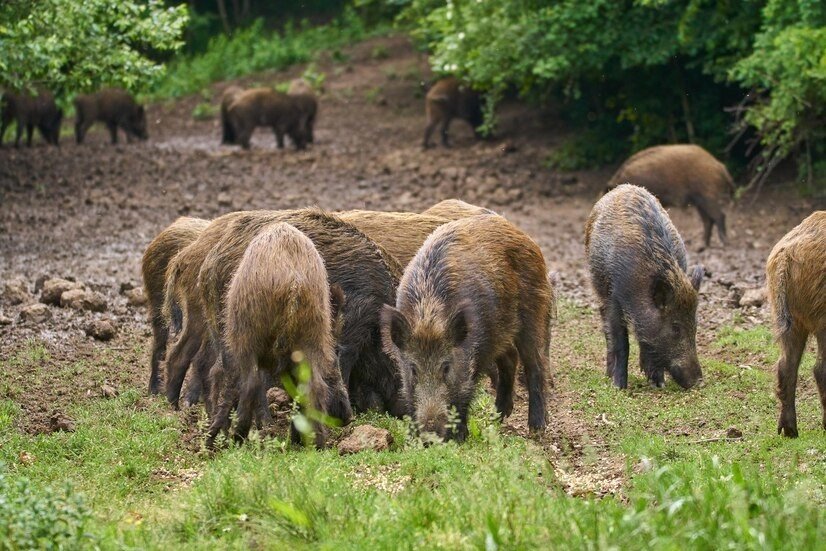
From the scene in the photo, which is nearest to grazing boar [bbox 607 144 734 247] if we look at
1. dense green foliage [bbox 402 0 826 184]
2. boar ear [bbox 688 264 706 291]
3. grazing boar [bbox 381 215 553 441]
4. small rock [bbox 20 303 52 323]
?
dense green foliage [bbox 402 0 826 184]

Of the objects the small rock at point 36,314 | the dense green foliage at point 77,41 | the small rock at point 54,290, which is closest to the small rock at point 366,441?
the small rock at point 36,314

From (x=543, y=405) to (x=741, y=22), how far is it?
36.2 feet

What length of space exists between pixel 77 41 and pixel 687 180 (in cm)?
770

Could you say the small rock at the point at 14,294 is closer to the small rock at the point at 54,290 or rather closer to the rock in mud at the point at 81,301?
the small rock at the point at 54,290

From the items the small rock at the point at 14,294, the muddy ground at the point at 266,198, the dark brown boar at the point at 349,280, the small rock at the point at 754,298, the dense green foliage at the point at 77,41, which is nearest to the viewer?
the dark brown boar at the point at 349,280

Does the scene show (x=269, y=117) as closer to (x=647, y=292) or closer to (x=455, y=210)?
(x=455, y=210)

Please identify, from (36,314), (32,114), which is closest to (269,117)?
(32,114)

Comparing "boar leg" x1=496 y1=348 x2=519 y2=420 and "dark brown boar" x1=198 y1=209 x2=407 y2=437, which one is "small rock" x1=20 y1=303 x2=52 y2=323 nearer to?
"dark brown boar" x1=198 y1=209 x2=407 y2=437

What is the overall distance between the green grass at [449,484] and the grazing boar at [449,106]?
50.2 ft

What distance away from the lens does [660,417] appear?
7.94m

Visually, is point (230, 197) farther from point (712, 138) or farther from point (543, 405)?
point (543, 405)

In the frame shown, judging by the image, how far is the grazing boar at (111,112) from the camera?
25461 millimetres

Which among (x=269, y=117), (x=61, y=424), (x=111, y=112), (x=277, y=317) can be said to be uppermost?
(x=277, y=317)

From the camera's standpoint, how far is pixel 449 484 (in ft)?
17.9
